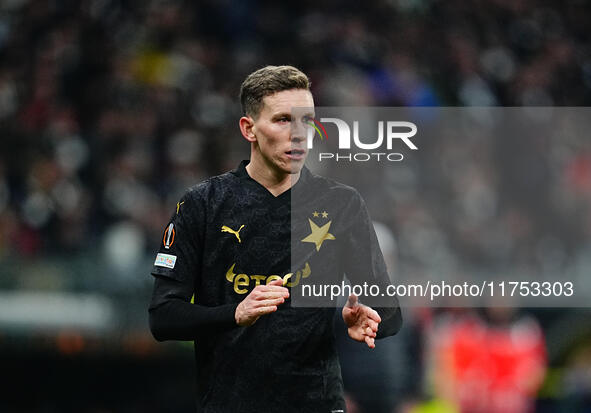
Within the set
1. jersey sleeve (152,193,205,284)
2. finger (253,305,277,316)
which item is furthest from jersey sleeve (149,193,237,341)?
finger (253,305,277,316)

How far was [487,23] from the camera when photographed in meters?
14.7

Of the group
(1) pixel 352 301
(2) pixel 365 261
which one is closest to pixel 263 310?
(1) pixel 352 301

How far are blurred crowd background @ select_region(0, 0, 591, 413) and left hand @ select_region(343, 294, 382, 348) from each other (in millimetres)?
3205

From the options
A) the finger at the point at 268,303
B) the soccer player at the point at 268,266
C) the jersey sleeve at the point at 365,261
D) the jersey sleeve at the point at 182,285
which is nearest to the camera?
the finger at the point at 268,303

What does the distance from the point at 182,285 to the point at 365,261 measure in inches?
30.3

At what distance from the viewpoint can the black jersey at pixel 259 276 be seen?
158 inches

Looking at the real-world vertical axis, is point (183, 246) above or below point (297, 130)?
below

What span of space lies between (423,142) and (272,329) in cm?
539

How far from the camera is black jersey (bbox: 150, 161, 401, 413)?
4.01m

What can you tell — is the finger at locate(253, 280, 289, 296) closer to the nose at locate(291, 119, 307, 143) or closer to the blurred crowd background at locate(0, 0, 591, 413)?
the nose at locate(291, 119, 307, 143)

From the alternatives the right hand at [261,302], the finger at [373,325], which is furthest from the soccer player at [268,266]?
the right hand at [261,302]

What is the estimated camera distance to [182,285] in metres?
4.02

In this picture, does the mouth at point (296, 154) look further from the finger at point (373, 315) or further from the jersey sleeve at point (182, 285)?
the finger at point (373, 315)

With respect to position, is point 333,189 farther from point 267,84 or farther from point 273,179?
A: point 267,84
